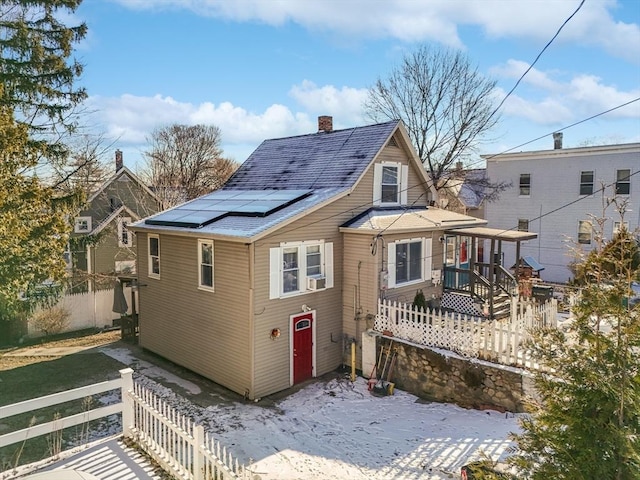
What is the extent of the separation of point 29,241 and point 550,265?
90.2ft

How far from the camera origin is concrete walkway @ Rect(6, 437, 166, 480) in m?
7.73

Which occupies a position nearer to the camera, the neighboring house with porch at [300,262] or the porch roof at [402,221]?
the neighboring house with porch at [300,262]

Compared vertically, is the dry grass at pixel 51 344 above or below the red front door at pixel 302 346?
below

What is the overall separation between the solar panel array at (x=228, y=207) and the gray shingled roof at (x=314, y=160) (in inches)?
31.6

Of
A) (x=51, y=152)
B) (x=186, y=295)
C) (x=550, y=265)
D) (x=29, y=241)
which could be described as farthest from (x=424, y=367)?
(x=550, y=265)

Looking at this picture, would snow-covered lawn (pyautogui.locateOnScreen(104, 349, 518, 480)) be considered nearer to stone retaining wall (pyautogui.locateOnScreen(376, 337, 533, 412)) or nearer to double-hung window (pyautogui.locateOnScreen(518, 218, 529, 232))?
stone retaining wall (pyautogui.locateOnScreen(376, 337, 533, 412))

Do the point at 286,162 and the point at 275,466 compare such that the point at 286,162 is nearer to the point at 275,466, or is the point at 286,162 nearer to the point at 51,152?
the point at 51,152

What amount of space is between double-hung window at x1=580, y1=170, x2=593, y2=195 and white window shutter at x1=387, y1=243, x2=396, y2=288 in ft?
59.7

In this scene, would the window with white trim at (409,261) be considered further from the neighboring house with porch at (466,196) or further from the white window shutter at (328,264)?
the neighboring house with porch at (466,196)

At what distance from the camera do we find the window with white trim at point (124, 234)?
24.6 metres

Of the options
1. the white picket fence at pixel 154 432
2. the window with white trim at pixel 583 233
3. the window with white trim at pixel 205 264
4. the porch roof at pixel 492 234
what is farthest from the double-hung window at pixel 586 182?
the white picket fence at pixel 154 432

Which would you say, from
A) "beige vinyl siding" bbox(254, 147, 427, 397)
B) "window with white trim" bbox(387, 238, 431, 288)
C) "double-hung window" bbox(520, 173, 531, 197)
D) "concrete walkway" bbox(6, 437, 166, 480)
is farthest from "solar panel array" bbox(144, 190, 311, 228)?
"double-hung window" bbox(520, 173, 531, 197)

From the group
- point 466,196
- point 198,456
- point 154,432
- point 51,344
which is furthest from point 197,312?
point 466,196

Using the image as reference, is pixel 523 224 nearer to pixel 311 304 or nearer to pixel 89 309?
pixel 311 304
